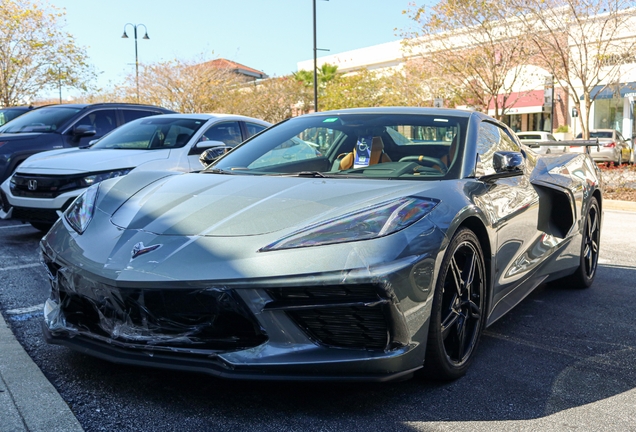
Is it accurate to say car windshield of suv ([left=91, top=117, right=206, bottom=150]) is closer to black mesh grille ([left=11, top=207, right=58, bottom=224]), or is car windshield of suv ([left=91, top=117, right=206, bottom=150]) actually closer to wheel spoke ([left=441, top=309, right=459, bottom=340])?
black mesh grille ([left=11, top=207, right=58, bottom=224])

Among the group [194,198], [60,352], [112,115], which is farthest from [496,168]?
[112,115]

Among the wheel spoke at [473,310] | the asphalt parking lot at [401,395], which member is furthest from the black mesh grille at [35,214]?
the wheel spoke at [473,310]

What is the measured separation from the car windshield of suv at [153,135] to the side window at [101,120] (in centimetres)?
152

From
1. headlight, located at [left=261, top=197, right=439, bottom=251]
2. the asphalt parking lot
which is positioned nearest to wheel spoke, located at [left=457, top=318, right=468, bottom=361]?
the asphalt parking lot

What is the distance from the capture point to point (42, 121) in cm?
965

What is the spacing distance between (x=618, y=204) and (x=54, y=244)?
31.9 feet

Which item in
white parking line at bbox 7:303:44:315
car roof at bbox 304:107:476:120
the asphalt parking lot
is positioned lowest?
the asphalt parking lot

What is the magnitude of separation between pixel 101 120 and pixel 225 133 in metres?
2.40

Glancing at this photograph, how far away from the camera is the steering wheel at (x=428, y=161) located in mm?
3684

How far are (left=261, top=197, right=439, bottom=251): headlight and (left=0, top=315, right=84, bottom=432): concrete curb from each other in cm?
104

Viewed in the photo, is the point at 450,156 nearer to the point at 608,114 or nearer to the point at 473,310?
the point at 473,310

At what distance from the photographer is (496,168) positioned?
380 cm

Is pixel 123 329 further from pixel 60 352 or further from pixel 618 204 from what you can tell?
pixel 618 204

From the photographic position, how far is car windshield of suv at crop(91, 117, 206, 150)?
25.8ft
